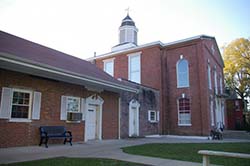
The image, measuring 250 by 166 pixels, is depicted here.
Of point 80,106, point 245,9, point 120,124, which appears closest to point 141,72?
point 120,124

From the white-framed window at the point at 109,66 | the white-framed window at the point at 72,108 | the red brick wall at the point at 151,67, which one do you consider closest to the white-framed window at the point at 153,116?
the red brick wall at the point at 151,67

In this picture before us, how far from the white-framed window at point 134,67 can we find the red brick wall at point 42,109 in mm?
9138

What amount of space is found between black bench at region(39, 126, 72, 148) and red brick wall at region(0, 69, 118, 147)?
291mm

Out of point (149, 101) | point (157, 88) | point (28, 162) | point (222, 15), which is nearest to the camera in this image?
point (28, 162)

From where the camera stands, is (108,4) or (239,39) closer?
(108,4)

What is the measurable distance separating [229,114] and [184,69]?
1433 cm

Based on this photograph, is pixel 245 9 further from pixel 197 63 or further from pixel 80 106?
pixel 80 106

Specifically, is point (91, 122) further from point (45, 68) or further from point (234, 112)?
point (234, 112)

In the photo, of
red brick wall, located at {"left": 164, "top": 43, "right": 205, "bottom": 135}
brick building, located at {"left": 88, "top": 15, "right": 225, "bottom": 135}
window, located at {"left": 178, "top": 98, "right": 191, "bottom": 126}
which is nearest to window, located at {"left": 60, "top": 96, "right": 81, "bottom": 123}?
brick building, located at {"left": 88, "top": 15, "right": 225, "bottom": 135}

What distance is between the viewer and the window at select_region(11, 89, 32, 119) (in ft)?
31.5

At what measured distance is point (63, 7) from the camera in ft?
33.6

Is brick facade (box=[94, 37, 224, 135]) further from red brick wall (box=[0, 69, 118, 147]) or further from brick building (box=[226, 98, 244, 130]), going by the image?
red brick wall (box=[0, 69, 118, 147])

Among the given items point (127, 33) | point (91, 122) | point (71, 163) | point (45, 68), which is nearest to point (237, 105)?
point (127, 33)

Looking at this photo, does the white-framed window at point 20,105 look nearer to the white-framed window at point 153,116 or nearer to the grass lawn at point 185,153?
the grass lawn at point 185,153
